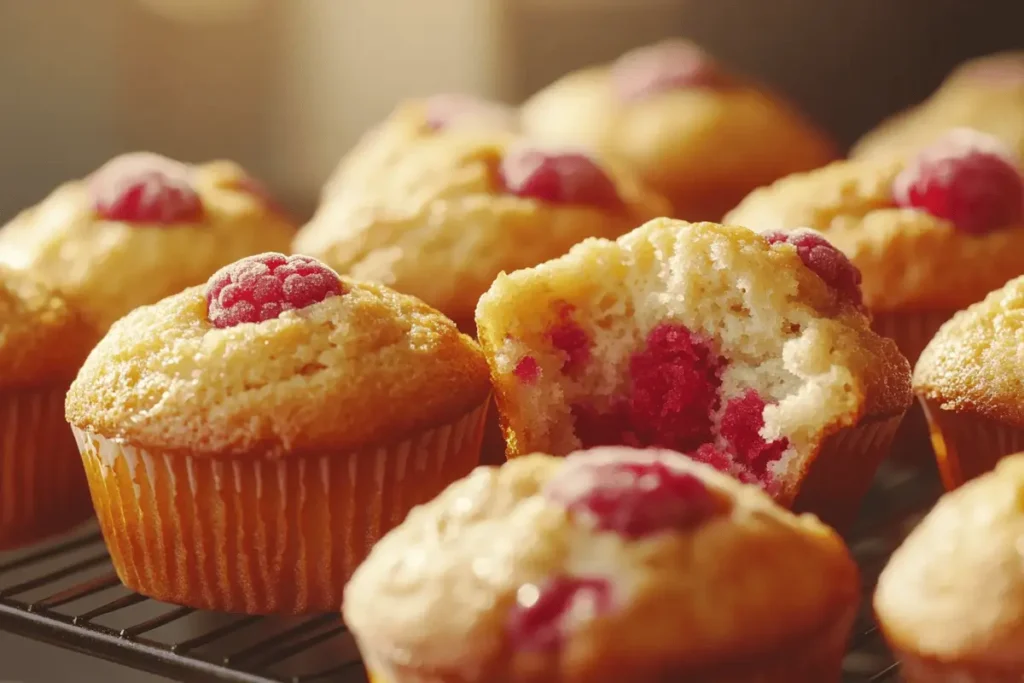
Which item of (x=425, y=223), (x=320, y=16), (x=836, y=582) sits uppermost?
(x=836, y=582)

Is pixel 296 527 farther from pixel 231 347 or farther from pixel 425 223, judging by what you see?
pixel 425 223

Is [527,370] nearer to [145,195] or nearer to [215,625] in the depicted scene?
[215,625]

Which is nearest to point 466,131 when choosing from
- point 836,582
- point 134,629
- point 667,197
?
point 667,197

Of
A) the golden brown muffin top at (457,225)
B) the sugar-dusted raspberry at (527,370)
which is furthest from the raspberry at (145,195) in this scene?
the sugar-dusted raspberry at (527,370)

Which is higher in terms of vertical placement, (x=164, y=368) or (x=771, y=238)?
(x=771, y=238)

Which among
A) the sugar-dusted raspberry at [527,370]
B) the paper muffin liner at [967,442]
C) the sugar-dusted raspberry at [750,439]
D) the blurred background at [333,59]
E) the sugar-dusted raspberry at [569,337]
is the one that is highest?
the sugar-dusted raspberry at [569,337]

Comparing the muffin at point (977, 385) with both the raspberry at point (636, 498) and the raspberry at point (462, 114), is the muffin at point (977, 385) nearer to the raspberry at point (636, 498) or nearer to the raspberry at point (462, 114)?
the raspberry at point (636, 498)

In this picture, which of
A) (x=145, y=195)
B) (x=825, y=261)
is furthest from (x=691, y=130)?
(x=825, y=261)
